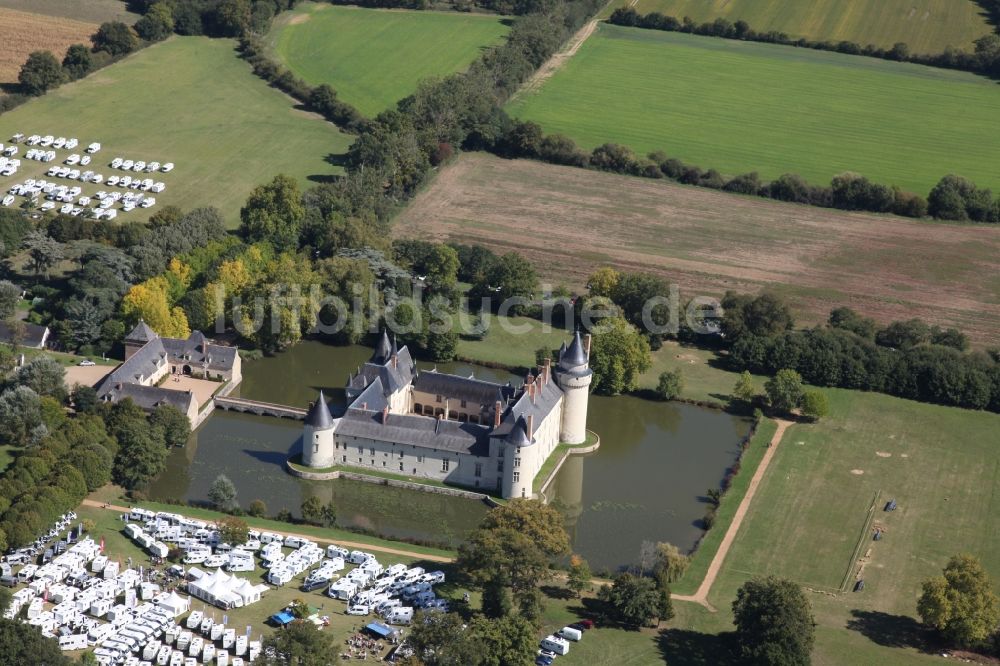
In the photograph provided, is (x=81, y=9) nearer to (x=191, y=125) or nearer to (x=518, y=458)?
(x=191, y=125)

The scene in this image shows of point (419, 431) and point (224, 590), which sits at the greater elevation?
point (419, 431)

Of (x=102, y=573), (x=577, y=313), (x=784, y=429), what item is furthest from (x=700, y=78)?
(x=102, y=573)

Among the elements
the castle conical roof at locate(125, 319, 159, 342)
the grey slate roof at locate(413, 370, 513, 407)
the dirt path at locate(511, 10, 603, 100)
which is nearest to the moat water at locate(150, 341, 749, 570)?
the grey slate roof at locate(413, 370, 513, 407)

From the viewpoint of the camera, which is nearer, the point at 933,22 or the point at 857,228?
the point at 857,228

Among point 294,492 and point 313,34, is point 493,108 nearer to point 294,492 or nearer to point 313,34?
point 313,34

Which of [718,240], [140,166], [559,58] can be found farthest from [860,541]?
[559,58]

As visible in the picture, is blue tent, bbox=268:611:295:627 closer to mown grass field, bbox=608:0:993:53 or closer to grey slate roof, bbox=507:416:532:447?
grey slate roof, bbox=507:416:532:447
